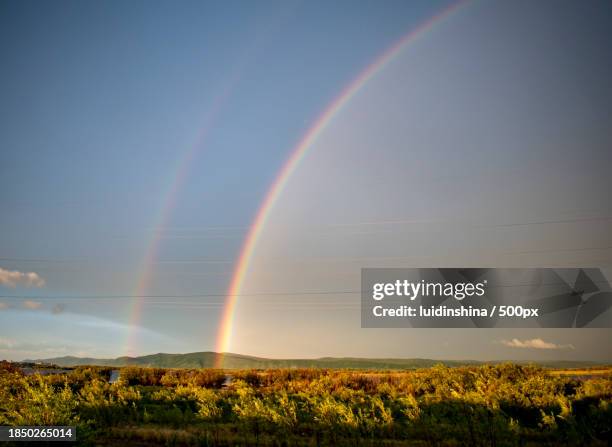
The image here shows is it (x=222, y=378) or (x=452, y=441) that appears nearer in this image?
(x=452, y=441)

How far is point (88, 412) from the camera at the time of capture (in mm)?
22047


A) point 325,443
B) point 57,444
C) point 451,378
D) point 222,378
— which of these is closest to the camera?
point 57,444

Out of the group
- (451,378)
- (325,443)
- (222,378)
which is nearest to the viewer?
(325,443)

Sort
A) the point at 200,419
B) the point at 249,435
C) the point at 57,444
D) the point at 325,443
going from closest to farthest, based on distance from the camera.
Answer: the point at 57,444 → the point at 325,443 → the point at 249,435 → the point at 200,419

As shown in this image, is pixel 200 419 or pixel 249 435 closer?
pixel 249 435

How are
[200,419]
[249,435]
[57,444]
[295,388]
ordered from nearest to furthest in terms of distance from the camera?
[57,444] → [249,435] → [200,419] → [295,388]

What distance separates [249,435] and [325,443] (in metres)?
2.97

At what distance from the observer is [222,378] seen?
1682 inches

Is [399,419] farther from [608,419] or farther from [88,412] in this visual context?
[88,412]

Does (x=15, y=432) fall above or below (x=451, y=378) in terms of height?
below

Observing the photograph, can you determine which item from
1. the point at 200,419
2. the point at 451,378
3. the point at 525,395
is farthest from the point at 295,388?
the point at 525,395

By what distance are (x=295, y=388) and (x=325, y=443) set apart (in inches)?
692

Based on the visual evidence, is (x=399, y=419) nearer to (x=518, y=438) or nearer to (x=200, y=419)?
(x=518, y=438)

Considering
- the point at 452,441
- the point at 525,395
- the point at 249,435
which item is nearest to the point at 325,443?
the point at 249,435
